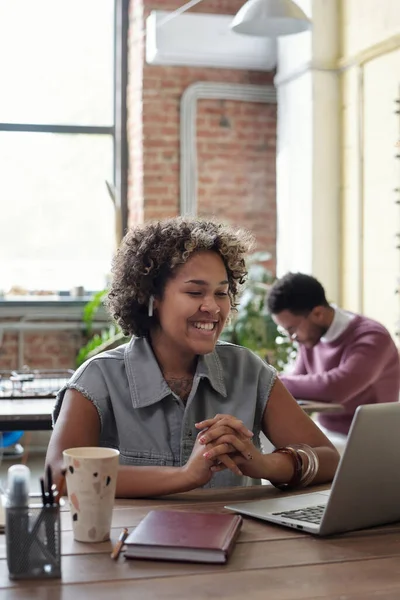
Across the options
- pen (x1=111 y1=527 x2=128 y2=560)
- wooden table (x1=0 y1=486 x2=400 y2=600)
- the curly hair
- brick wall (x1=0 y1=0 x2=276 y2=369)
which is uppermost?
brick wall (x1=0 y1=0 x2=276 y2=369)

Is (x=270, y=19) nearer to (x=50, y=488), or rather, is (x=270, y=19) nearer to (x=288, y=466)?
(x=288, y=466)

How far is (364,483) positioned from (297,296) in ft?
8.47

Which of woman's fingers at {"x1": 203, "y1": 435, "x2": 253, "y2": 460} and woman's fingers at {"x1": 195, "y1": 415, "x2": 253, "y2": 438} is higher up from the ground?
woman's fingers at {"x1": 195, "y1": 415, "x2": 253, "y2": 438}

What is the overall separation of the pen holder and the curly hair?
0.93 metres

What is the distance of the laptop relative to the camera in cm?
151

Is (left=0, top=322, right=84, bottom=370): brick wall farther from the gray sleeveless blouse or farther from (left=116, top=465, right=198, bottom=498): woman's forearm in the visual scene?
(left=116, top=465, right=198, bottom=498): woman's forearm

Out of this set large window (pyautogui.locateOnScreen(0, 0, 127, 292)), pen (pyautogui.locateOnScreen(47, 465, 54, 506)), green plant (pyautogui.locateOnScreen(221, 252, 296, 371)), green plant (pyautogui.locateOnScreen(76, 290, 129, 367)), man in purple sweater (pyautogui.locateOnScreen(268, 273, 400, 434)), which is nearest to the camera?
pen (pyautogui.locateOnScreen(47, 465, 54, 506))

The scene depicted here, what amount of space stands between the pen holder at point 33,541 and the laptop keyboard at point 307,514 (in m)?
0.48

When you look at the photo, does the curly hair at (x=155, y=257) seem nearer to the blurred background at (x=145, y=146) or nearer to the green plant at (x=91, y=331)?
the blurred background at (x=145, y=146)

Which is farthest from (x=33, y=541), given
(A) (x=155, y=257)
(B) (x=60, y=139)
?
(B) (x=60, y=139)

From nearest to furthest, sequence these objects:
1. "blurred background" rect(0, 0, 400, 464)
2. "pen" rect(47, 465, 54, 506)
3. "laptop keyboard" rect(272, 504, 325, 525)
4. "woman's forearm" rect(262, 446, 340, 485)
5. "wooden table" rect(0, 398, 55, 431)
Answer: "pen" rect(47, 465, 54, 506)
"laptop keyboard" rect(272, 504, 325, 525)
"woman's forearm" rect(262, 446, 340, 485)
"wooden table" rect(0, 398, 55, 431)
"blurred background" rect(0, 0, 400, 464)

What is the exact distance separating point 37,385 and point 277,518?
9.12 feet

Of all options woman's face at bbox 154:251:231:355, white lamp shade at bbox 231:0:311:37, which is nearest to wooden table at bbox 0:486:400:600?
woman's face at bbox 154:251:231:355

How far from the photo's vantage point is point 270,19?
4.49 meters
